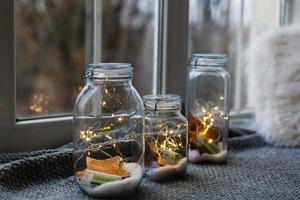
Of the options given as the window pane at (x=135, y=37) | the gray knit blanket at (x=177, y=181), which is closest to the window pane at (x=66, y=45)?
the window pane at (x=135, y=37)

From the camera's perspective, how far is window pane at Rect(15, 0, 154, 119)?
3.38 feet

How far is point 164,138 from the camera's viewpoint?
3.18 ft

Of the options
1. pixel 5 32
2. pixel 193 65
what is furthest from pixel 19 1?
pixel 193 65

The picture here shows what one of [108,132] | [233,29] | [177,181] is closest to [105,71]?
[108,132]

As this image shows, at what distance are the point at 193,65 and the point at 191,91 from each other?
0.08m

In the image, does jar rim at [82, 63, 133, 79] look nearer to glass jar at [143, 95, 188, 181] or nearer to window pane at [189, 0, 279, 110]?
glass jar at [143, 95, 188, 181]

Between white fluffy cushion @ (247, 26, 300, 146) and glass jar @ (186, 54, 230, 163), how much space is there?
19 cm

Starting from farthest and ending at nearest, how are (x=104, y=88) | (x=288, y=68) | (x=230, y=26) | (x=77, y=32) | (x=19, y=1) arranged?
1. (x=230, y=26)
2. (x=288, y=68)
3. (x=77, y=32)
4. (x=19, y=1)
5. (x=104, y=88)

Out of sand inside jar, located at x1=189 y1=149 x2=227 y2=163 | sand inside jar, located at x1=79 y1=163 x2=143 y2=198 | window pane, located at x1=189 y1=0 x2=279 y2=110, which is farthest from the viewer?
window pane, located at x1=189 y1=0 x2=279 y2=110

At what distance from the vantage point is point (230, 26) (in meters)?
1.52

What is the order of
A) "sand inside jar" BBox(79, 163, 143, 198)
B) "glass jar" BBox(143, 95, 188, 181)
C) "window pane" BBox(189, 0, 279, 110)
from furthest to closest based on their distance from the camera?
1. "window pane" BBox(189, 0, 279, 110)
2. "glass jar" BBox(143, 95, 188, 181)
3. "sand inside jar" BBox(79, 163, 143, 198)

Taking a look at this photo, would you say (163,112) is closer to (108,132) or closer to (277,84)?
(108,132)

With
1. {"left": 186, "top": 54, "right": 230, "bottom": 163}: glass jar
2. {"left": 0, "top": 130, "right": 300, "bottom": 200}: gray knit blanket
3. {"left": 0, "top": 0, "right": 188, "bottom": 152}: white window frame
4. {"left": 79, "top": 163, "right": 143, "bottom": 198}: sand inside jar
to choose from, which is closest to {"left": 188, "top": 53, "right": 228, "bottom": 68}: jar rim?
{"left": 186, "top": 54, "right": 230, "bottom": 163}: glass jar

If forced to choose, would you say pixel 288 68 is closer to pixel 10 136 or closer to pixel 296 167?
pixel 296 167
